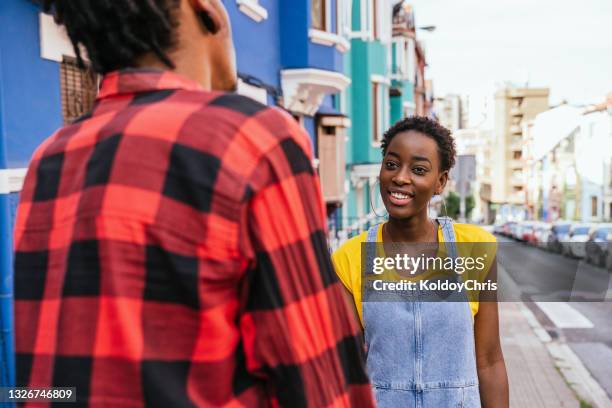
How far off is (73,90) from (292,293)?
3759 mm

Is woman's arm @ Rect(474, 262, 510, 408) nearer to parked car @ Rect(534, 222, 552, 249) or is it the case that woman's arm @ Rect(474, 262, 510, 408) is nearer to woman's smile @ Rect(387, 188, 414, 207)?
woman's smile @ Rect(387, 188, 414, 207)

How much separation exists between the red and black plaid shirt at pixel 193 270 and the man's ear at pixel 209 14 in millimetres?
220

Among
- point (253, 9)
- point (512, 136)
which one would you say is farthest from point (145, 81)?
point (512, 136)

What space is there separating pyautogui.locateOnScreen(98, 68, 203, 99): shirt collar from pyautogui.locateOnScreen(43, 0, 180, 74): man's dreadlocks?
4 cm

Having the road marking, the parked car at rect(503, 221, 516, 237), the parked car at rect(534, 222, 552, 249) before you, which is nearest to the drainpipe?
the road marking

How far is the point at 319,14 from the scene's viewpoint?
37.8 feet

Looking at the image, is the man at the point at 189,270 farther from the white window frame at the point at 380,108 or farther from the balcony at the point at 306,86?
the white window frame at the point at 380,108

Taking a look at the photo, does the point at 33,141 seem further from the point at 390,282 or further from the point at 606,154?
the point at 606,154

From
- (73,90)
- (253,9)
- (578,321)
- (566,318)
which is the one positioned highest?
(253,9)

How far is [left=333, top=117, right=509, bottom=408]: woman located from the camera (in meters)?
2.04

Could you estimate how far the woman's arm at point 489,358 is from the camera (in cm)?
213

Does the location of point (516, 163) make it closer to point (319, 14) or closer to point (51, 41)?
point (319, 14)

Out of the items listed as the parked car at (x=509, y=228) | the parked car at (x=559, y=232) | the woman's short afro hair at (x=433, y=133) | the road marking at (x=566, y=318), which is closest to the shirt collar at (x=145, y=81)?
the woman's short afro hair at (x=433, y=133)

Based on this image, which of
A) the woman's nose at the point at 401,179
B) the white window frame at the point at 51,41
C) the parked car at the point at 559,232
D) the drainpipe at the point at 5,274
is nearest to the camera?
the woman's nose at the point at 401,179
